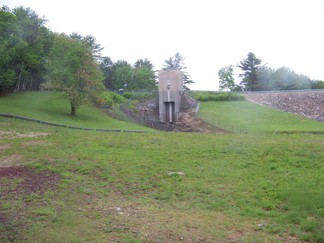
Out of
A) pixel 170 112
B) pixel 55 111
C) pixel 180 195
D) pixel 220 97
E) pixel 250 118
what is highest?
pixel 220 97

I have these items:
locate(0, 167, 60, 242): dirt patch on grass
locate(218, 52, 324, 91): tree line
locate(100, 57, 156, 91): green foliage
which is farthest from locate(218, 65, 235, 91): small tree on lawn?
locate(0, 167, 60, 242): dirt patch on grass

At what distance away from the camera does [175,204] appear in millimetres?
9609

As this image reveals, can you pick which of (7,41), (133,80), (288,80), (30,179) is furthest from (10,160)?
(288,80)

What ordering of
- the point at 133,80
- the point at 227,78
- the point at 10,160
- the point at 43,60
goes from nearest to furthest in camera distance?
the point at 10,160, the point at 43,60, the point at 133,80, the point at 227,78

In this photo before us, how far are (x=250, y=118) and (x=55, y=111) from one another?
26490mm

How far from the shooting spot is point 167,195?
34.1 feet

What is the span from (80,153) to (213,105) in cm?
4853

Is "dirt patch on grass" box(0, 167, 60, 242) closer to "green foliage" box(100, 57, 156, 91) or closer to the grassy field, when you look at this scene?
the grassy field

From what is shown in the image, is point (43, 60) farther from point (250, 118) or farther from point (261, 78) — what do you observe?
point (261, 78)

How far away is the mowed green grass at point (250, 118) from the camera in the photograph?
41938 millimetres

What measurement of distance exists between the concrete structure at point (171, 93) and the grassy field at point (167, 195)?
126 feet

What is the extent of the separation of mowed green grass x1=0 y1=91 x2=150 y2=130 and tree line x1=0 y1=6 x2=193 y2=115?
1.92 m

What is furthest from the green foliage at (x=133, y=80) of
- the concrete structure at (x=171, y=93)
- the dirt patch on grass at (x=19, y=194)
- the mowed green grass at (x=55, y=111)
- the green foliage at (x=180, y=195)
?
the dirt patch on grass at (x=19, y=194)

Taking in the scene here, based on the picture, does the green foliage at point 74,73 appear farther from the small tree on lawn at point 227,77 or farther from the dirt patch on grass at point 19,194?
the small tree on lawn at point 227,77
